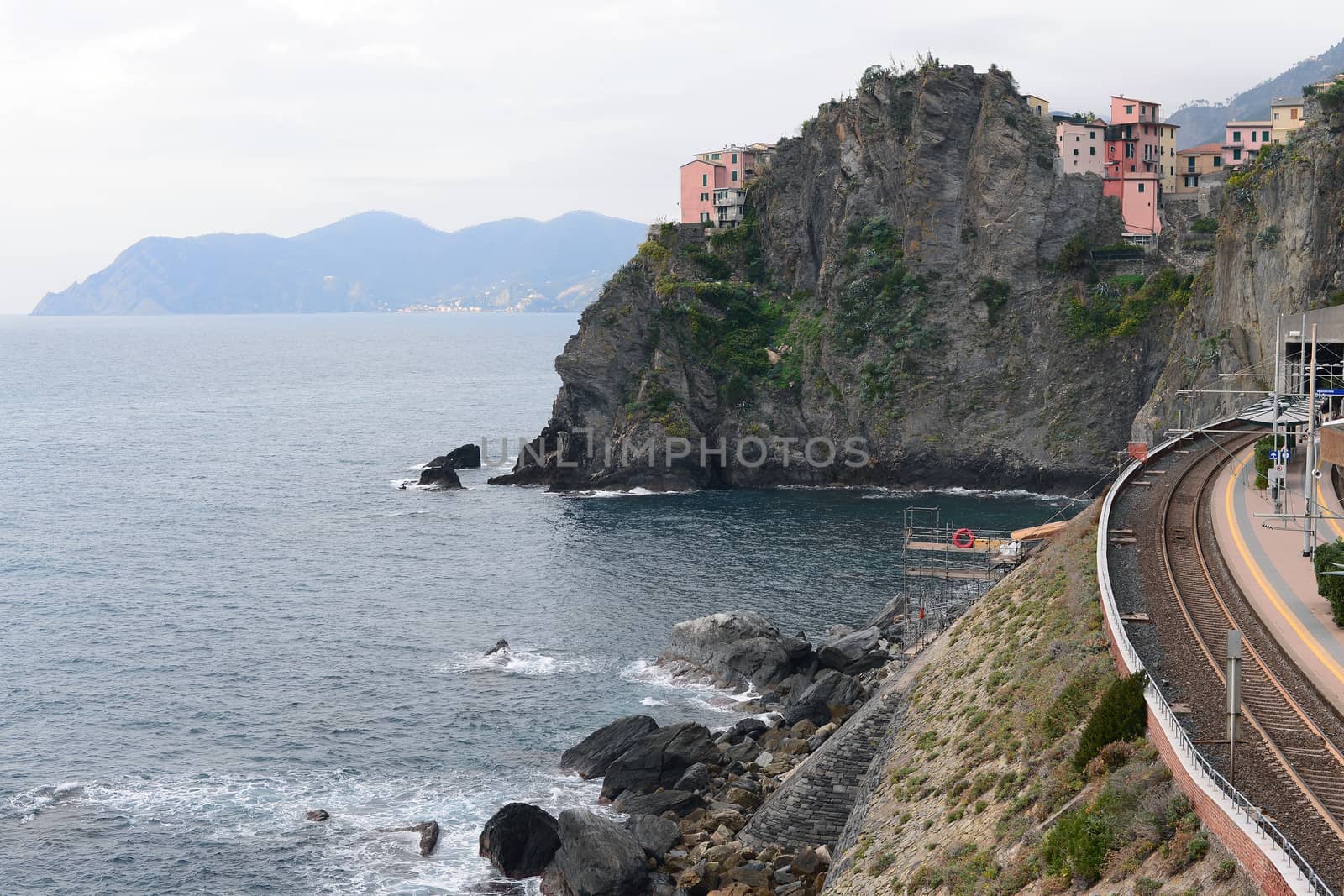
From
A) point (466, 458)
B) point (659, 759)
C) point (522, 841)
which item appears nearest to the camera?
point (522, 841)

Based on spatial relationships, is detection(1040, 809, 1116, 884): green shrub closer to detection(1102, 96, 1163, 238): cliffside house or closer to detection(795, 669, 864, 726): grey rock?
detection(795, 669, 864, 726): grey rock

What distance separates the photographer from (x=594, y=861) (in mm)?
40656

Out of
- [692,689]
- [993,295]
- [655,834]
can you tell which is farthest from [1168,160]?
[655,834]

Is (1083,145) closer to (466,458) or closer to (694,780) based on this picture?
(466,458)

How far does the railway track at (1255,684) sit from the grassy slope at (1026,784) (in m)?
2.37

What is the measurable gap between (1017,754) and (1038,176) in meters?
90.3

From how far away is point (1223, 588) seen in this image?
122 feet

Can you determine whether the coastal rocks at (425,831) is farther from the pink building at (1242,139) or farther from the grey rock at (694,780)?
the pink building at (1242,139)

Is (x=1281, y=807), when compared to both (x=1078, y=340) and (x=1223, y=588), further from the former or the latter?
(x=1078, y=340)

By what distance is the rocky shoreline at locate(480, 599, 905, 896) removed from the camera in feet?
132

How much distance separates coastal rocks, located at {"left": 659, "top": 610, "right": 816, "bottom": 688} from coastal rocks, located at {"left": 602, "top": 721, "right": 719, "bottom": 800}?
1001 cm

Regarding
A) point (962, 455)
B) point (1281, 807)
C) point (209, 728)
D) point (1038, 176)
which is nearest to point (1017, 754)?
point (1281, 807)

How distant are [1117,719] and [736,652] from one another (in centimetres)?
3550

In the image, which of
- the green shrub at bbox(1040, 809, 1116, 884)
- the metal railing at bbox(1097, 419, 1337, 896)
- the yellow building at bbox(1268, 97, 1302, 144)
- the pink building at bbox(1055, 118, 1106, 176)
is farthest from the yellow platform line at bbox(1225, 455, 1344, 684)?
the yellow building at bbox(1268, 97, 1302, 144)
